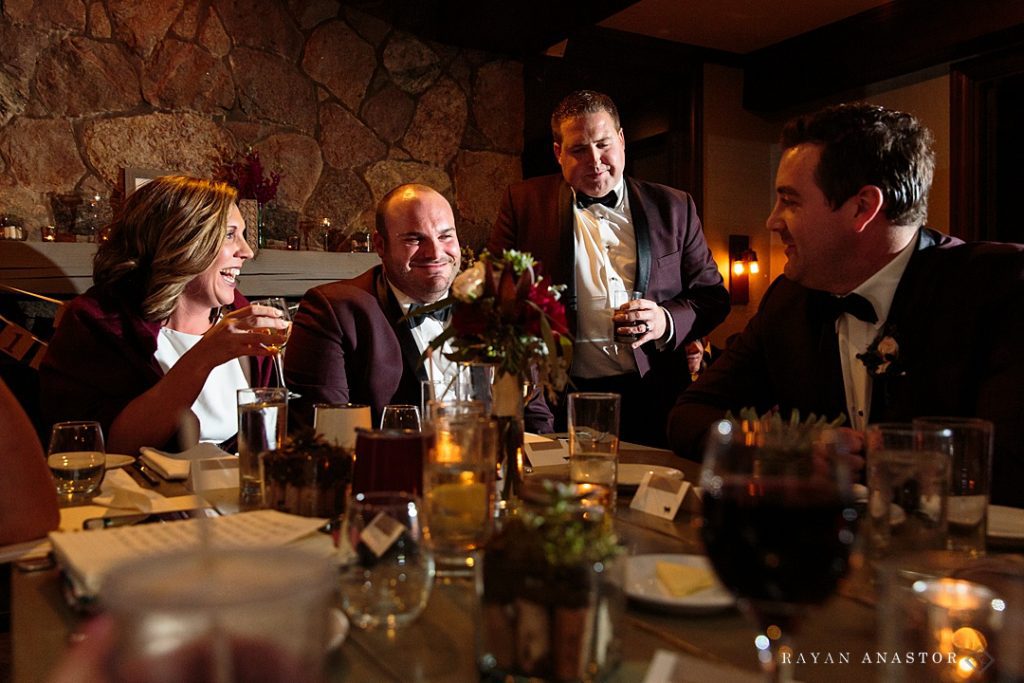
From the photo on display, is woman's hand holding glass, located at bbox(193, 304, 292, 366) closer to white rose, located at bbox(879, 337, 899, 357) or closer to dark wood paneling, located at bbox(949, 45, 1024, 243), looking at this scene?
white rose, located at bbox(879, 337, 899, 357)

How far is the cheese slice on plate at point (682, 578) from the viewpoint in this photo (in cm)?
93

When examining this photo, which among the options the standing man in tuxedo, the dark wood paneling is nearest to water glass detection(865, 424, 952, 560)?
the standing man in tuxedo

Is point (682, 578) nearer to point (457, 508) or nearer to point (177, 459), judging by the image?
point (457, 508)

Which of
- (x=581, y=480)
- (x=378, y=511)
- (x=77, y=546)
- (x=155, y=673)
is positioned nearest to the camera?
(x=155, y=673)

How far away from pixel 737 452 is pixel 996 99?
556cm

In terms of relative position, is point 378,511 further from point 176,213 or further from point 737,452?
point 176,213

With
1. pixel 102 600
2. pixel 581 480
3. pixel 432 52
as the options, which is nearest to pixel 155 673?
pixel 102 600

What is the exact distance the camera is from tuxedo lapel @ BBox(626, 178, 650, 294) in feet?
10.7

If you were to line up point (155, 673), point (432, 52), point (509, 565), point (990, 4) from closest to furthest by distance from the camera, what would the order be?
point (155, 673) → point (509, 565) → point (990, 4) → point (432, 52)

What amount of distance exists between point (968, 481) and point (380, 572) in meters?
0.79

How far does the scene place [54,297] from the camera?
3.84 metres

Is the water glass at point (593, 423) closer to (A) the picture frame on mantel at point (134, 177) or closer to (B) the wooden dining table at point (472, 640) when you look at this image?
(B) the wooden dining table at point (472, 640)

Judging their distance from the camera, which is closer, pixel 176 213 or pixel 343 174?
pixel 176 213

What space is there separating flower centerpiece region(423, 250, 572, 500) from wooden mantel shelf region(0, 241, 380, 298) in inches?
118
